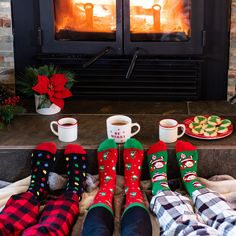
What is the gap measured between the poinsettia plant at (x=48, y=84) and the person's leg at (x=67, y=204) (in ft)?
1.03

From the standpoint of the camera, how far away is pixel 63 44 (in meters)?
2.16

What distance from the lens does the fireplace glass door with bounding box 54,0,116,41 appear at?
2133 mm

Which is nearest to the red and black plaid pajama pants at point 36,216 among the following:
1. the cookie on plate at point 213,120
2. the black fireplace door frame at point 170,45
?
the cookie on plate at point 213,120

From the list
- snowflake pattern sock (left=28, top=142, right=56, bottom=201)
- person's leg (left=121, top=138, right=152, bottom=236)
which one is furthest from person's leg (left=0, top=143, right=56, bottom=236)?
person's leg (left=121, top=138, right=152, bottom=236)

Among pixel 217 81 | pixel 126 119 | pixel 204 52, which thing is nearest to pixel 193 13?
pixel 204 52

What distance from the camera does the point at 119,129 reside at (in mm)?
1762

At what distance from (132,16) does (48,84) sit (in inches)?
19.2

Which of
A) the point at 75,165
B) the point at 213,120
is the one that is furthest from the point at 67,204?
the point at 213,120

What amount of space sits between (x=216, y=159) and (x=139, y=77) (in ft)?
2.04

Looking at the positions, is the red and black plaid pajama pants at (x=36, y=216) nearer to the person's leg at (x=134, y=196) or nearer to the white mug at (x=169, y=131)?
the person's leg at (x=134, y=196)

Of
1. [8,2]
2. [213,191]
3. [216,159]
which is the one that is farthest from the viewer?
[8,2]

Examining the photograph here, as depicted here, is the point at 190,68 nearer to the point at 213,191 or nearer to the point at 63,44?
the point at 63,44

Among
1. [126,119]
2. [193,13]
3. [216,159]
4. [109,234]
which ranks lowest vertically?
[109,234]

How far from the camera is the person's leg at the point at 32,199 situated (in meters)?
1.43
